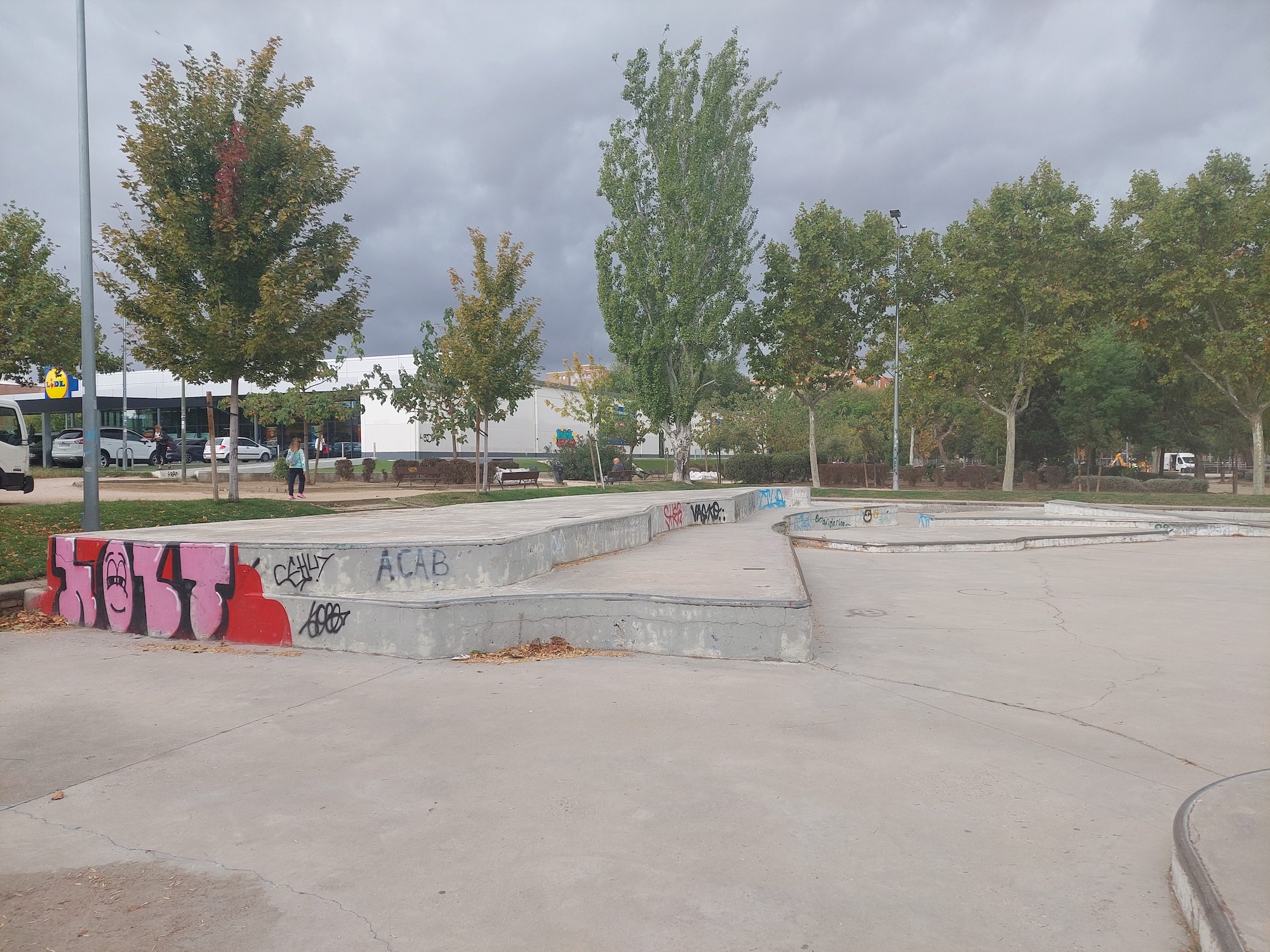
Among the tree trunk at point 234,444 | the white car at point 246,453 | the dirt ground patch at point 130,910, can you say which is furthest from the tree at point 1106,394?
the dirt ground patch at point 130,910

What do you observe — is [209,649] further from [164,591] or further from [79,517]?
[79,517]

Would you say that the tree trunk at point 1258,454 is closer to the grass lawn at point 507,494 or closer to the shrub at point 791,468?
the shrub at point 791,468

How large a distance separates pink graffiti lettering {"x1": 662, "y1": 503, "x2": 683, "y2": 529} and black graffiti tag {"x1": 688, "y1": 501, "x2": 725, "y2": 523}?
587 millimetres

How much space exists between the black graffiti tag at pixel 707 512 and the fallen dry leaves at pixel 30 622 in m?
11.4

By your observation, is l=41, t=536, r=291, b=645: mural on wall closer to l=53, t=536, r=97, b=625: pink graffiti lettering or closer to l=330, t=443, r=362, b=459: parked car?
l=53, t=536, r=97, b=625: pink graffiti lettering

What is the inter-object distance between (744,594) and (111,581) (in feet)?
21.5

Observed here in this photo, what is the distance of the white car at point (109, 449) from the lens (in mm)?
32969

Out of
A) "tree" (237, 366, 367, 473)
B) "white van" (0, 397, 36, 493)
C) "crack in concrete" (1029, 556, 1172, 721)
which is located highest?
"tree" (237, 366, 367, 473)

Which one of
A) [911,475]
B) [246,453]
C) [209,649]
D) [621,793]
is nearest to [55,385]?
[246,453]

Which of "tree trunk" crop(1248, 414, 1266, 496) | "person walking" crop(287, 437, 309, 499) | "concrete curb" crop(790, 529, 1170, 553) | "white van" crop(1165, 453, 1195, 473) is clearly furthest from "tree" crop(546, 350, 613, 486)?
"white van" crop(1165, 453, 1195, 473)

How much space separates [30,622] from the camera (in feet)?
28.2

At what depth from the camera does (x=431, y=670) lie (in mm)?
6602

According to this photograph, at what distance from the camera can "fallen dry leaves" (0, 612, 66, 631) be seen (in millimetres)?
8430

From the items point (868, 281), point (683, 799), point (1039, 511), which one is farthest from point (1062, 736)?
point (868, 281)
